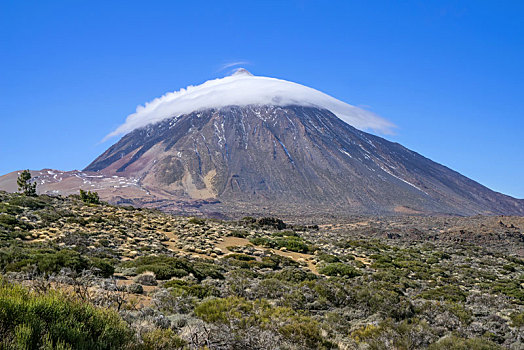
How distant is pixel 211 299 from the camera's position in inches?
345

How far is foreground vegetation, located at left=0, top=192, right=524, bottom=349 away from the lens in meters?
4.75

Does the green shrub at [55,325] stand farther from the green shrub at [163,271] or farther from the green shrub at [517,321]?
the green shrub at [517,321]

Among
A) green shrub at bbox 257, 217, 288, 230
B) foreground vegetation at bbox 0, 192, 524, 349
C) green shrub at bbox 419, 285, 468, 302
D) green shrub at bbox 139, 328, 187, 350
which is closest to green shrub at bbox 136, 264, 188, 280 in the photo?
foreground vegetation at bbox 0, 192, 524, 349

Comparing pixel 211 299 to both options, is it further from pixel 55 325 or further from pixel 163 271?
pixel 55 325

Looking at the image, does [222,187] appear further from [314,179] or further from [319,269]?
[319,269]

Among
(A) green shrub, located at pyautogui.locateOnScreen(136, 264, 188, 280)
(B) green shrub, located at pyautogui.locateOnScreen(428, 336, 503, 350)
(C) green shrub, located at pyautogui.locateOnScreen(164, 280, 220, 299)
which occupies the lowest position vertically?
(A) green shrub, located at pyautogui.locateOnScreen(136, 264, 188, 280)

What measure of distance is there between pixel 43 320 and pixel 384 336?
6103 mm

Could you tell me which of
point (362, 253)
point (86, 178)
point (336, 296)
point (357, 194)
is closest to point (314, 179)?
point (357, 194)

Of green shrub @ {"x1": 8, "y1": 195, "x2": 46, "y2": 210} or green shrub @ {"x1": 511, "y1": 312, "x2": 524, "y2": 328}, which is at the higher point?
green shrub @ {"x1": 511, "y1": 312, "x2": 524, "y2": 328}

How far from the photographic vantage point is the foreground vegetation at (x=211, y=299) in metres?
4.75

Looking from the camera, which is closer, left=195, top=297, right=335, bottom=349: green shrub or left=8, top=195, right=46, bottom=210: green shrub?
left=195, top=297, right=335, bottom=349: green shrub

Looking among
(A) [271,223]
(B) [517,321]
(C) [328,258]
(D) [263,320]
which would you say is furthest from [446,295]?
(A) [271,223]

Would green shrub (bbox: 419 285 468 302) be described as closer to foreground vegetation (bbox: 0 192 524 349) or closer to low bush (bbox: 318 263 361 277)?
foreground vegetation (bbox: 0 192 524 349)

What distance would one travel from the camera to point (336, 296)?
36.4 feet
